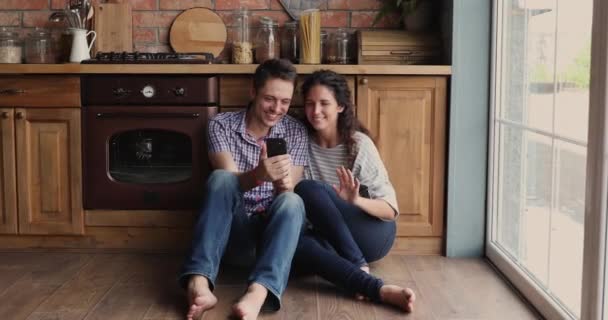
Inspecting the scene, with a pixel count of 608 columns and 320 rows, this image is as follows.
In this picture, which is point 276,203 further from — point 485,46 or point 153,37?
point 153,37

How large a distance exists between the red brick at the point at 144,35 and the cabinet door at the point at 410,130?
1.12 m

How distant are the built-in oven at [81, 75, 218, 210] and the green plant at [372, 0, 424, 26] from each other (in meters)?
0.83

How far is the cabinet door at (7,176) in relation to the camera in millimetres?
3283

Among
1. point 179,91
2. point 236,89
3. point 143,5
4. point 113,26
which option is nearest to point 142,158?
point 179,91

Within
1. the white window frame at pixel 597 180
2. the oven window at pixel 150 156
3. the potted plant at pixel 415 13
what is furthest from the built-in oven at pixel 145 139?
the white window frame at pixel 597 180

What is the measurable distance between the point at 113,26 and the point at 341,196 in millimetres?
1558

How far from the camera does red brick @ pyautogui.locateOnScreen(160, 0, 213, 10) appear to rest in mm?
3715

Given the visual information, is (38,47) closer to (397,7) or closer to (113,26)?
(113,26)

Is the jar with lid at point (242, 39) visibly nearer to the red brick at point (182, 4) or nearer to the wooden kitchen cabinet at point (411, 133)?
the red brick at point (182, 4)

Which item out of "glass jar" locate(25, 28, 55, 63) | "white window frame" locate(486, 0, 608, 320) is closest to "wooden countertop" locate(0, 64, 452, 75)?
"glass jar" locate(25, 28, 55, 63)

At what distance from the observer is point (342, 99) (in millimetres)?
2955

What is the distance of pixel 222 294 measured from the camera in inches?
107

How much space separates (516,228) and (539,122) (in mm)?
503

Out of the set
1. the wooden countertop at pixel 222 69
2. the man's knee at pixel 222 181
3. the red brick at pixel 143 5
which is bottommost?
the man's knee at pixel 222 181
